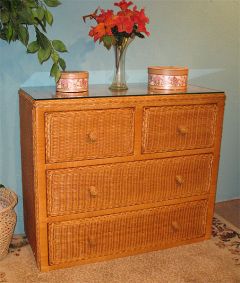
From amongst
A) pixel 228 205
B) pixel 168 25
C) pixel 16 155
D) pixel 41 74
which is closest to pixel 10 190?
pixel 16 155

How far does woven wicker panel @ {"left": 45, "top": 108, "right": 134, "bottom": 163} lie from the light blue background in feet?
1.60

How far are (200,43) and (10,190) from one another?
1.48 metres

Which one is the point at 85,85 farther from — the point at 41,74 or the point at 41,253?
the point at 41,253

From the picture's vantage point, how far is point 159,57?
2.37 meters

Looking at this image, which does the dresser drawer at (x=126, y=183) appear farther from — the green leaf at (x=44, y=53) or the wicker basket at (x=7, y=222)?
the green leaf at (x=44, y=53)

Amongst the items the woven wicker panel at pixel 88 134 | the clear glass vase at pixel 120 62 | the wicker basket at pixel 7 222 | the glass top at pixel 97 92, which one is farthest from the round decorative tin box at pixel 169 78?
the wicker basket at pixel 7 222

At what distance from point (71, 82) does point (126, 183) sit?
573 mm

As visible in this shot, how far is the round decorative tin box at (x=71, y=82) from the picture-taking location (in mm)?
1840

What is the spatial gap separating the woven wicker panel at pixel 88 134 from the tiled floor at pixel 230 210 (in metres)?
1.04

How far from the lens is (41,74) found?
6.98ft

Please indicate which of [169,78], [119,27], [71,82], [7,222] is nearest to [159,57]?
[169,78]

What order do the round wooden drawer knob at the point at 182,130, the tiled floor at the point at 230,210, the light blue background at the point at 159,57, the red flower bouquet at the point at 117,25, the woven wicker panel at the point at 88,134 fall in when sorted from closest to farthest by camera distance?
the woven wicker panel at the point at 88,134 < the red flower bouquet at the point at 117,25 < the round wooden drawer knob at the point at 182,130 < the light blue background at the point at 159,57 < the tiled floor at the point at 230,210

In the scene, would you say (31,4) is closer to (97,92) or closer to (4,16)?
(4,16)

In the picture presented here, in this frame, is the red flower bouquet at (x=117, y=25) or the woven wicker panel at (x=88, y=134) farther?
the red flower bouquet at (x=117, y=25)
